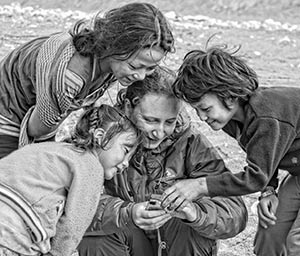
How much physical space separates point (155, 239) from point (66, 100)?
0.76m

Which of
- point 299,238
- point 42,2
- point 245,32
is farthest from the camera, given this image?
point 42,2

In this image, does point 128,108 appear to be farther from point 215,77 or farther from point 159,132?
point 215,77

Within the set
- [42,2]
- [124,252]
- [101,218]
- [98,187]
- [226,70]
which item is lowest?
[42,2]

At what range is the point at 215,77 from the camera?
3.30 metres

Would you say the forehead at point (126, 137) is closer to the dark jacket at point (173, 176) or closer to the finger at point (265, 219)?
the dark jacket at point (173, 176)

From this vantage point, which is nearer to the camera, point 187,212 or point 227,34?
point 187,212

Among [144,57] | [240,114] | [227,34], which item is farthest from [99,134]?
[227,34]

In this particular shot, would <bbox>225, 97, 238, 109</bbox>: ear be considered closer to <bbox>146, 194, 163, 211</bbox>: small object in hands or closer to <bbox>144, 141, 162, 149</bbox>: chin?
<bbox>144, 141, 162, 149</bbox>: chin

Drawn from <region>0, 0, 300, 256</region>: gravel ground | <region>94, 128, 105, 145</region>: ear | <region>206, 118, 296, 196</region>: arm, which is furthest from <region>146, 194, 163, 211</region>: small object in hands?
<region>0, 0, 300, 256</region>: gravel ground

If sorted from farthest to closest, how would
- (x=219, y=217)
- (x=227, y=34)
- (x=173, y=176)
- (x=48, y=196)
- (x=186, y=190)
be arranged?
(x=227, y=34)
(x=173, y=176)
(x=219, y=217)
(x=186, y=190)
(x=48, y=196)

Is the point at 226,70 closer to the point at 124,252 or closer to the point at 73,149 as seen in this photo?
the point at 73,149

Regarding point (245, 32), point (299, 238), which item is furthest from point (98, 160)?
point (245, 32)

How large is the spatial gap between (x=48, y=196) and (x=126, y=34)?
77 centimetres

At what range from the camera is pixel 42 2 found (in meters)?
14.1
